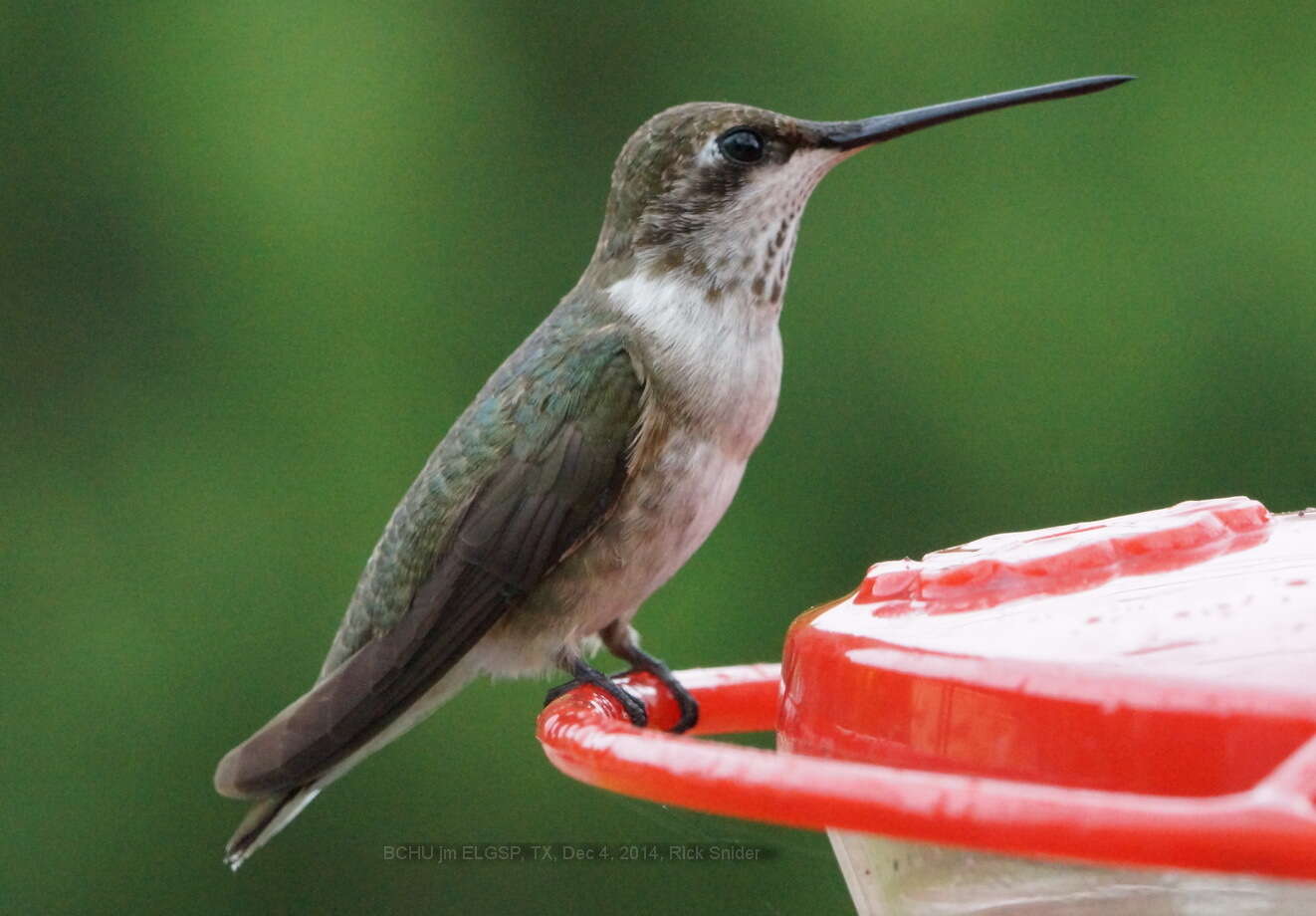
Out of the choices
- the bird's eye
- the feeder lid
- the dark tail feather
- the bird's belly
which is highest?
the bird's eye

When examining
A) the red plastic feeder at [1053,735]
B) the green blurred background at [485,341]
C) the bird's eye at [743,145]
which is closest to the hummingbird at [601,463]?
the bird's eye at [743,145]

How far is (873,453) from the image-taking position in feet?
12.4

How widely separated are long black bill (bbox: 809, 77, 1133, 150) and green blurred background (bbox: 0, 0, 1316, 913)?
4.11ft

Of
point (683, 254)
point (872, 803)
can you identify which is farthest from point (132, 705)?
point (872, 803)

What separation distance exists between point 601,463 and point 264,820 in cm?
75

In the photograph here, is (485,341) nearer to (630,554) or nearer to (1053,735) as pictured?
(630,554)

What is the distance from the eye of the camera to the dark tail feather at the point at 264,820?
103 inches

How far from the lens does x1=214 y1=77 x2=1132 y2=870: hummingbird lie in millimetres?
2402

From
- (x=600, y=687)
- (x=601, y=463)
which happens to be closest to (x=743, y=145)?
(x=601, y=463)

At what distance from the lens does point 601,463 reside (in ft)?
8.36

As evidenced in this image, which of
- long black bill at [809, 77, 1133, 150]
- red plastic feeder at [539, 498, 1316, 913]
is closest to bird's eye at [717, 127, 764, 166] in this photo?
long black bill at [809, 77, 1133, 150]

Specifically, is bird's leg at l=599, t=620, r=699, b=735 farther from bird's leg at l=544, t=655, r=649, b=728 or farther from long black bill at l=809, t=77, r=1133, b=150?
long black bill at l=809, t=77, r=1133, b=150

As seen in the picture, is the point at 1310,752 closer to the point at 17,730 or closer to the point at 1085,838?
the point at 1085,838

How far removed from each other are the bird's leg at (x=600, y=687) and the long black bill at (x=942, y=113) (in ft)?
2.79
